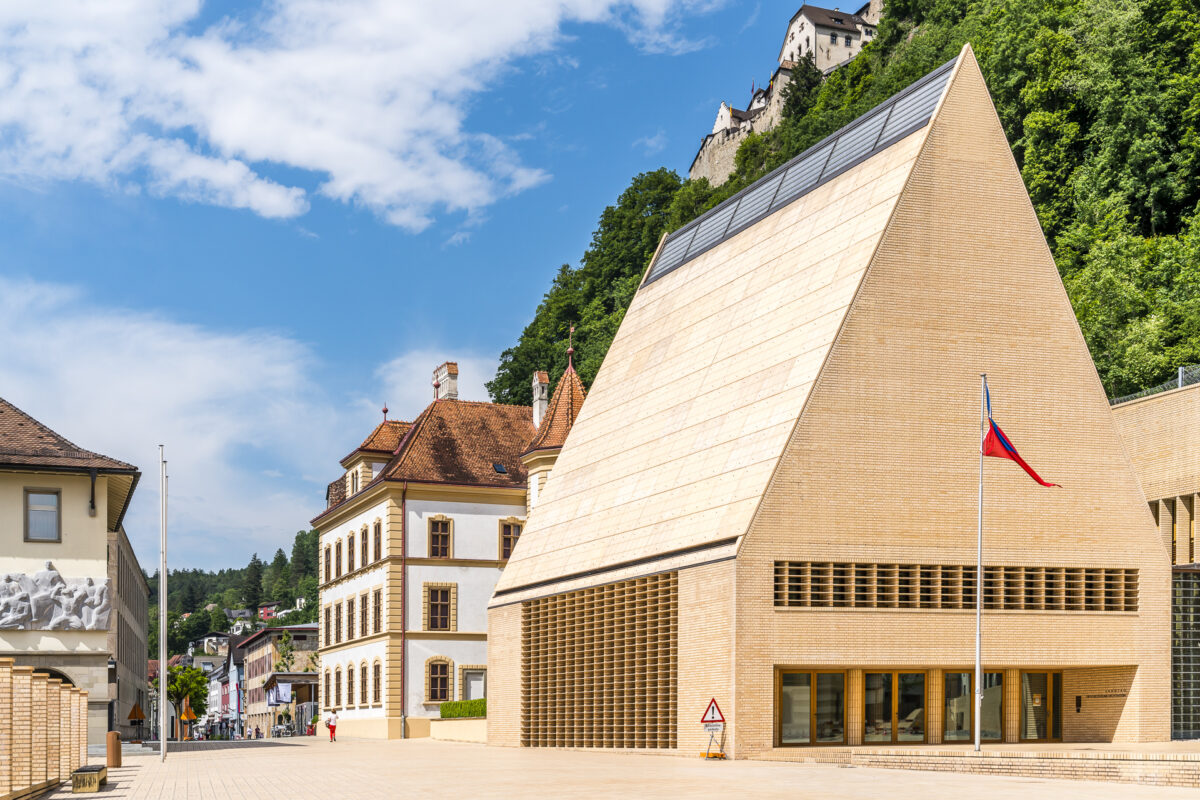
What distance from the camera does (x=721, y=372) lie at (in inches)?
1391

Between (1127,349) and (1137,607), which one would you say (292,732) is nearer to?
(1127,349)

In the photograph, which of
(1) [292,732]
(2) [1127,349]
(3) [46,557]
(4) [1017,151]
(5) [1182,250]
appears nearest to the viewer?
(3) [46,557]

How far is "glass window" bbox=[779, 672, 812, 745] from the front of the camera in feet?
94.6

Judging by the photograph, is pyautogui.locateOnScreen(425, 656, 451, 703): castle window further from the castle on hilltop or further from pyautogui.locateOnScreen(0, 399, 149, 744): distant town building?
the castle on hilltop

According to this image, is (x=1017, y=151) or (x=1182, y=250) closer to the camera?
(x=1182, y=250)

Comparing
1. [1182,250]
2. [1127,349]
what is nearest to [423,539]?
[1127,349]

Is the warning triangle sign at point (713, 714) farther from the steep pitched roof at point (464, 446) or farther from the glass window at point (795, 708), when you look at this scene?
the steep pitched roof at point (464, 446)

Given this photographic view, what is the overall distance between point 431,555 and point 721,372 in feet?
79.7

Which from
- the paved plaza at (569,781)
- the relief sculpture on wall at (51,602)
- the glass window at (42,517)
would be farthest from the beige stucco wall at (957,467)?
the glass window at (42,517)

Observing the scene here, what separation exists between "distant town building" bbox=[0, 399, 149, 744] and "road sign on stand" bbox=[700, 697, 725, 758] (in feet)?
61.9

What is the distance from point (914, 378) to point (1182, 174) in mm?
37889

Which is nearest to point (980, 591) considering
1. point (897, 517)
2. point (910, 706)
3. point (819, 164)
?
point (897, 517)

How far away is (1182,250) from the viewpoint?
190 ft

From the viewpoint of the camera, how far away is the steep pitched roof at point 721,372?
31.1 metres
